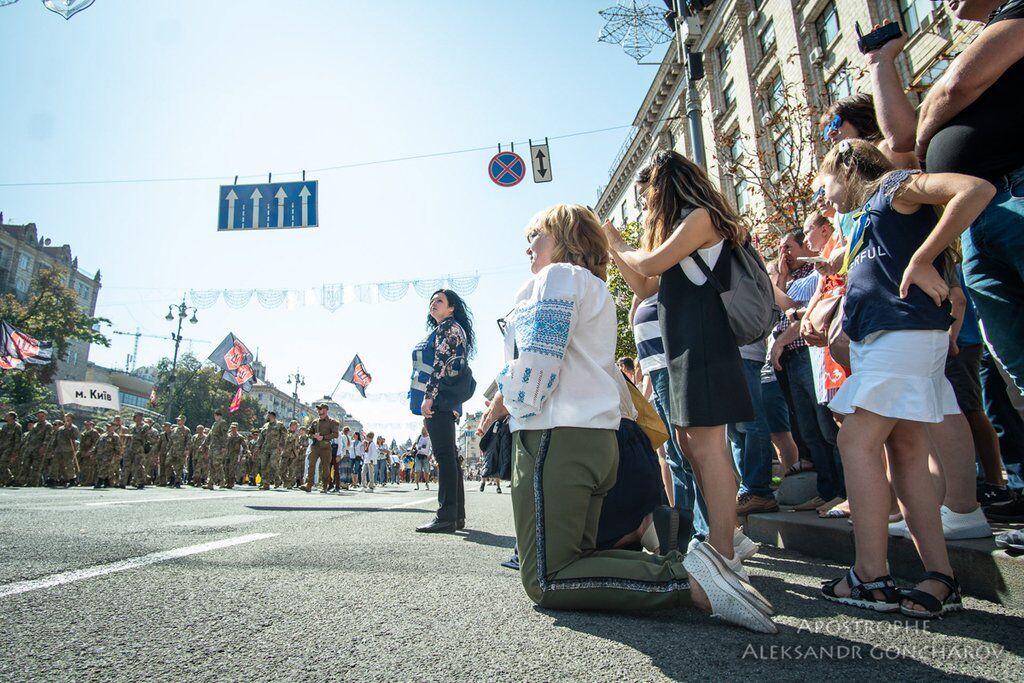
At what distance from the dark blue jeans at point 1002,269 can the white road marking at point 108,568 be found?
11.4ft

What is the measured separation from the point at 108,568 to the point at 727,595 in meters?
Answer: 2.43

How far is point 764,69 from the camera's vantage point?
22234mm

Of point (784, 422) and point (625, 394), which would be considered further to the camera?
point (784, 422)

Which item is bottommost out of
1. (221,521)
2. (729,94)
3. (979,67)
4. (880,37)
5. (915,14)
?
(221,521)

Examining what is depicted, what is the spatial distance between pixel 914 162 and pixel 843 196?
14.8 inches

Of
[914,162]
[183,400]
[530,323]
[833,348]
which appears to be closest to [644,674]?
[530,323]

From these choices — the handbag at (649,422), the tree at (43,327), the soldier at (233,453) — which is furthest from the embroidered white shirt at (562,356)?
the tree at (43,327)

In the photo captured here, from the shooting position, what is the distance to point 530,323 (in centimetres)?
220

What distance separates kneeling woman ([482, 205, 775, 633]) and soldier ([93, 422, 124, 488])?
64.0ft

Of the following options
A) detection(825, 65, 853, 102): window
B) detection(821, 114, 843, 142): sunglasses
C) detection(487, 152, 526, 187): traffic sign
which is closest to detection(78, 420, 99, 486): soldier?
detection(487, 152, 526, 187): traffic sign

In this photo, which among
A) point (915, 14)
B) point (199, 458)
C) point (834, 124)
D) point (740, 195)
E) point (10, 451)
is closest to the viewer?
point (834, 124)

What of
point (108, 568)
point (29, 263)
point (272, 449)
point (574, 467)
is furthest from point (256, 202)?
point (29, 263)

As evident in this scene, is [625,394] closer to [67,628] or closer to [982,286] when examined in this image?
[982,286]

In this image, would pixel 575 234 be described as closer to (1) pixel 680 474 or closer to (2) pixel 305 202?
(1) pixel 680 474
